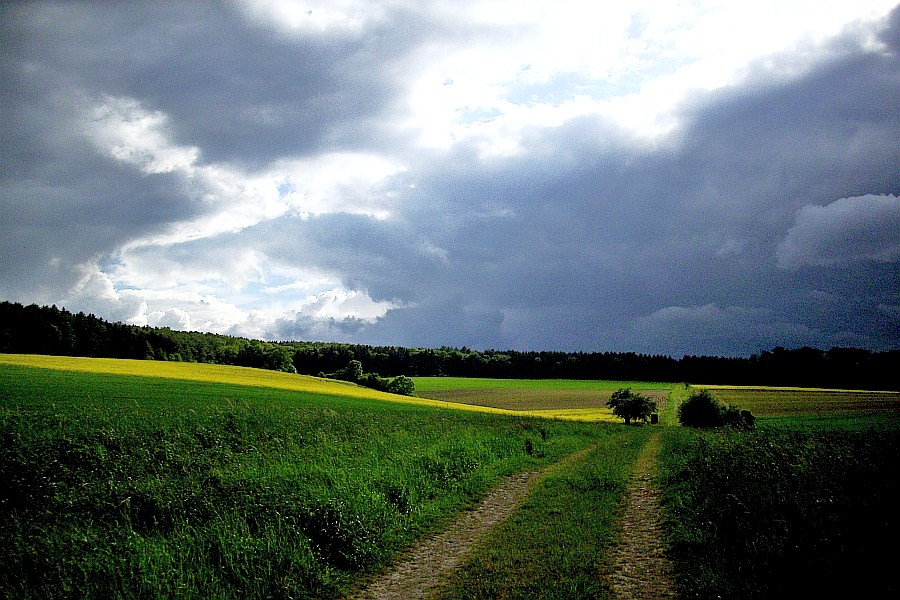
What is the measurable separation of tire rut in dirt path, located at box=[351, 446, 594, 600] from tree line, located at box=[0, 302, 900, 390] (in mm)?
94784

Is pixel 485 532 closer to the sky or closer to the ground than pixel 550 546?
closer to the ground

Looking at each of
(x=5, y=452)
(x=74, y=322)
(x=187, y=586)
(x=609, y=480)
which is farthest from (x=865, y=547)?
(x=74, y=322)

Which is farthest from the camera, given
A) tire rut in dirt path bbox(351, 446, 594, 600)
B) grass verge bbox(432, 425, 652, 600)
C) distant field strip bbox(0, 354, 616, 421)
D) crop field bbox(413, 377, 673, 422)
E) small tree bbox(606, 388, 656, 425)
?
crop field bbox(413, 377, 673, 422)

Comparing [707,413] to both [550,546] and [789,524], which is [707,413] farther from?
[550,546]

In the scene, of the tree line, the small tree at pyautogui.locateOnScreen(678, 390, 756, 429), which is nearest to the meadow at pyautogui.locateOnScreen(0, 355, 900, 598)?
the small tree at pyautogui.locateOnScreen(678, 390, 756, 429)

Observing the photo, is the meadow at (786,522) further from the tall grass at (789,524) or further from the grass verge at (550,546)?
the grass verge at (550,546)

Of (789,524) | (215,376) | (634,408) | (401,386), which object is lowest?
(401,386)

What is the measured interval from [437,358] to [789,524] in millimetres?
155820

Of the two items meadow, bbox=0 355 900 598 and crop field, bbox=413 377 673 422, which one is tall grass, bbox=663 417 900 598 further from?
crop field, bbox=413 377 673 422

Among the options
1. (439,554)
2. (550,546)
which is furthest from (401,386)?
(550,546)

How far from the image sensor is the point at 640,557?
354 inches

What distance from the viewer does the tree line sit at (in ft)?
285

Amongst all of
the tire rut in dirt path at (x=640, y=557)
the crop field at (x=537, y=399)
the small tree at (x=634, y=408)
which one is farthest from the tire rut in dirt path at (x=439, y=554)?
the crop field at (x=537, y=399)

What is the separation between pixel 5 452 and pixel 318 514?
1021 cm
